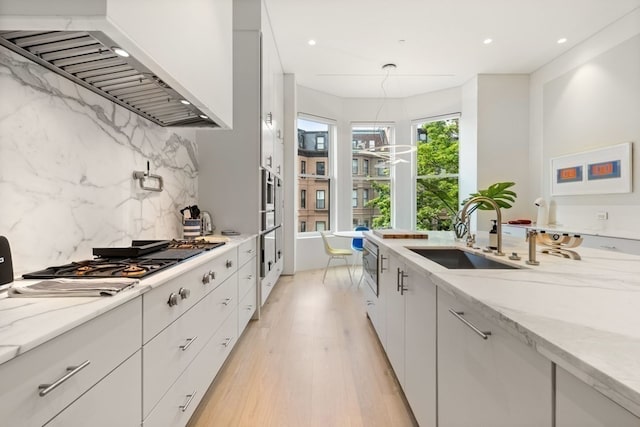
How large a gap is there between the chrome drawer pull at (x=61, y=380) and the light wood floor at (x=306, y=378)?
110cm

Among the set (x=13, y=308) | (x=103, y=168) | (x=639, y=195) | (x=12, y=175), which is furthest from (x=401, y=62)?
(x=13, y=308)

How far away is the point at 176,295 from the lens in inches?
50.4

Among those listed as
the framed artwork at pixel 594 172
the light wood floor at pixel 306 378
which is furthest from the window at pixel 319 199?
the framed artwork at pixel 594 172

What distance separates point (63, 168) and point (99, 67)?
484mm

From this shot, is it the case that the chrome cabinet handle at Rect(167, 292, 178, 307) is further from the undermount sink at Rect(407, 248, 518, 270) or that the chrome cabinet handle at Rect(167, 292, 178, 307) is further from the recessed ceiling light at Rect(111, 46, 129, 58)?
the undermount sink at Rect(407, 248, 518, 270)

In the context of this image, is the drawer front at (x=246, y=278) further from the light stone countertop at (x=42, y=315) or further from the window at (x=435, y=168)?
the window at (x=435, y=168)

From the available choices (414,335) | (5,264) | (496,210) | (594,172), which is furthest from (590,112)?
(5,264)

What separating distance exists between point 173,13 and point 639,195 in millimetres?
4803

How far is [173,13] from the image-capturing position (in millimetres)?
1371

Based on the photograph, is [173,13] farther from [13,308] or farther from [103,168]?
[13,308]

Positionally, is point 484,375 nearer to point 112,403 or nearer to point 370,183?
point 112,403

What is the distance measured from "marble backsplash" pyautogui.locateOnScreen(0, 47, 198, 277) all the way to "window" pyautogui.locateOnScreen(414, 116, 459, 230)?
5088 millimetres

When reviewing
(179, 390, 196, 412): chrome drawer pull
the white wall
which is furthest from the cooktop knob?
the white wall

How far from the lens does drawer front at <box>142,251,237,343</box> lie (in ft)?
3.56
